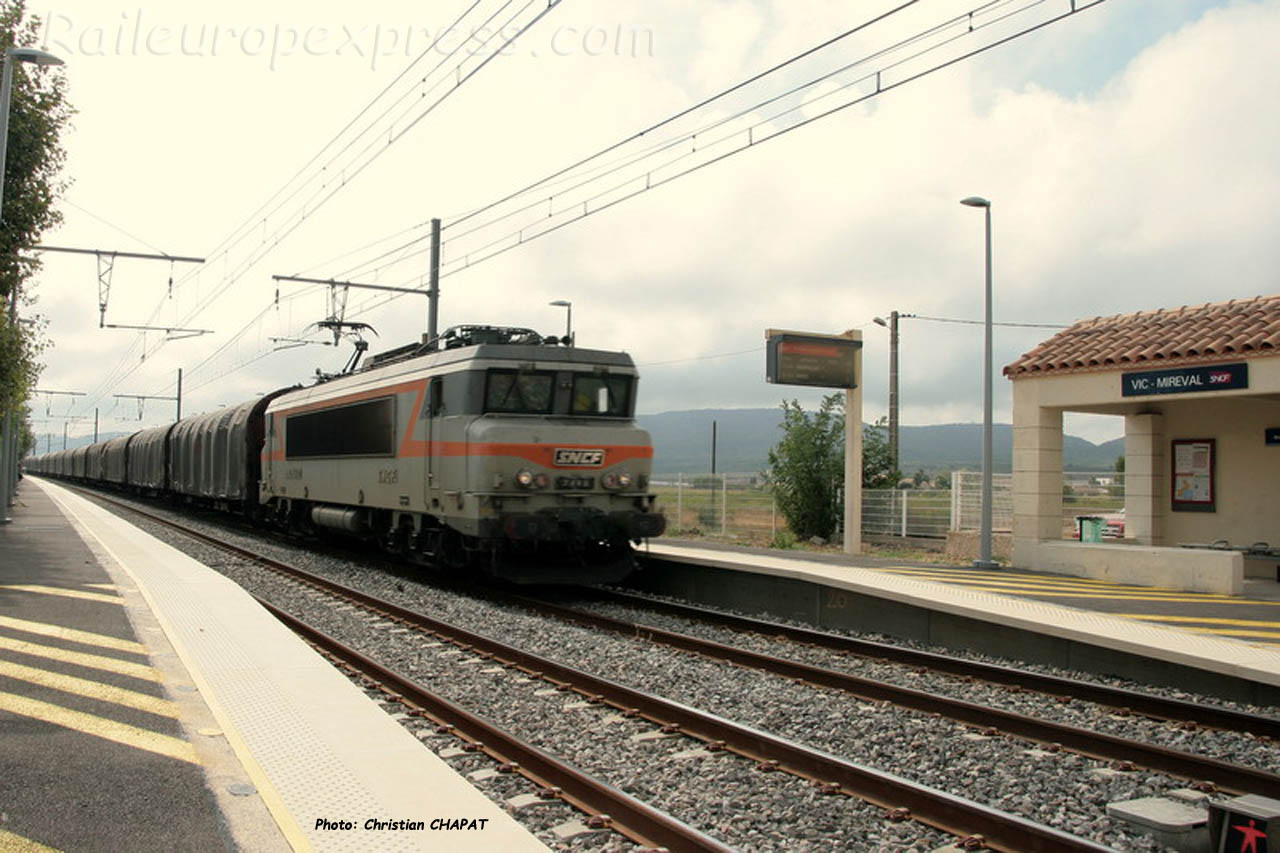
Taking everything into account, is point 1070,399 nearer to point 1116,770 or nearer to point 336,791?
point 1116,770

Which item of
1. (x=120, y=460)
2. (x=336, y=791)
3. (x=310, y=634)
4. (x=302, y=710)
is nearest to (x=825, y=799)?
(x=336, y=791)

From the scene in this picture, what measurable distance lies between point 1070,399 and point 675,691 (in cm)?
998

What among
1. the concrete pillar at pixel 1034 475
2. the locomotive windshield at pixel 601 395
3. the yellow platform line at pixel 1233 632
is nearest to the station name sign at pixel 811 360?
the concrete pillar at pixel 1034 475

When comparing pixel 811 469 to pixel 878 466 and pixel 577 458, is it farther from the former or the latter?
pixel 577 458

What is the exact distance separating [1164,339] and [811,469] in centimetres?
1315

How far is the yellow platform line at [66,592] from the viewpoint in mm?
11734

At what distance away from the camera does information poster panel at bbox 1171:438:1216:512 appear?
636 inches

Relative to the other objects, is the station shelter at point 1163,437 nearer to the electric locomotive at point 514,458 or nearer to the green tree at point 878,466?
the electric locomotive at point 514,458

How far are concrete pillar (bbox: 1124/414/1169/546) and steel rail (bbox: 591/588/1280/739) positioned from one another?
8.06 meters

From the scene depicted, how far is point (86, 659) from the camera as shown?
8.33 meters

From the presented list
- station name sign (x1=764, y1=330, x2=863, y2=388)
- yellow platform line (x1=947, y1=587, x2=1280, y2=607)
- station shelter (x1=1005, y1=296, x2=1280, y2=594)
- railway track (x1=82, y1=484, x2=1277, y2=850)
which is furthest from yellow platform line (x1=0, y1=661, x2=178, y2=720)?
station name sign (x1=764, y1=330, x2=863, y2=388)

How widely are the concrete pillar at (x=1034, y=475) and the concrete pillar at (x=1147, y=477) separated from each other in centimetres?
134

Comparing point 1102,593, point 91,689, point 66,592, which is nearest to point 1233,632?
point 1102,593

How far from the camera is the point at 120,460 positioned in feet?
170
